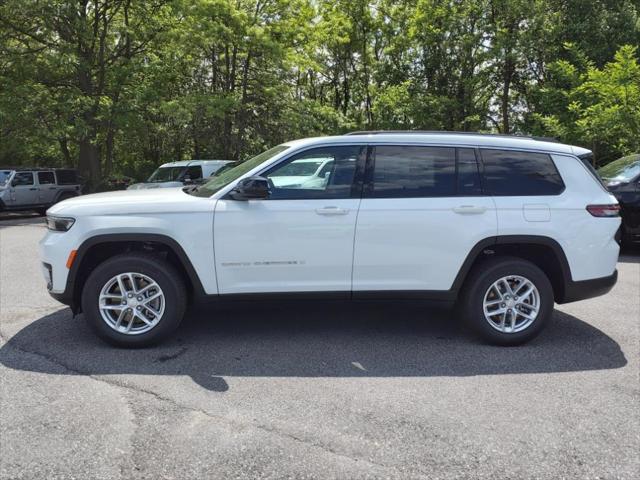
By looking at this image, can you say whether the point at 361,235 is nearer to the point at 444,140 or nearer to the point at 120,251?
the point at 444,140

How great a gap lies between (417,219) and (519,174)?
101cm

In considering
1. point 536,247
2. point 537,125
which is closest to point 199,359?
point 536,247

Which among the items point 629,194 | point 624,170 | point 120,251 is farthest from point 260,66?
point 120,251

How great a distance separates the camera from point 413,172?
4.52 meters

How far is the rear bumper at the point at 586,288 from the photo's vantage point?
4.60 meters

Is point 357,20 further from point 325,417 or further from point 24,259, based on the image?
point 325,417

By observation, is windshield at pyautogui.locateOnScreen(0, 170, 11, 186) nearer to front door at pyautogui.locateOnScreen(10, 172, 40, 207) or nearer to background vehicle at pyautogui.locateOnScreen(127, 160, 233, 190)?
front door at pyautogui.locateOnScreen(10, 172, 40, 207)

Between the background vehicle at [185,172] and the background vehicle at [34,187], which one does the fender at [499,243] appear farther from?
the background vehicle at [34,187]

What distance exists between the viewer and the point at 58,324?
5.07m

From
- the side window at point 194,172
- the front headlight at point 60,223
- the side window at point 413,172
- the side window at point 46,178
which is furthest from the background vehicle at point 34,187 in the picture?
the side window at point 413,172

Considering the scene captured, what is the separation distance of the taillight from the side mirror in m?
2.73

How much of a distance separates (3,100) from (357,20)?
16.3m

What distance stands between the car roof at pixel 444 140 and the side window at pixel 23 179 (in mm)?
16061

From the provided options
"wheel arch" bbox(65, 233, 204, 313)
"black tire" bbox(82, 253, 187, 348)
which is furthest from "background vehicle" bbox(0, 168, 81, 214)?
"black tire" bbox(82, 253, 187, 348)
